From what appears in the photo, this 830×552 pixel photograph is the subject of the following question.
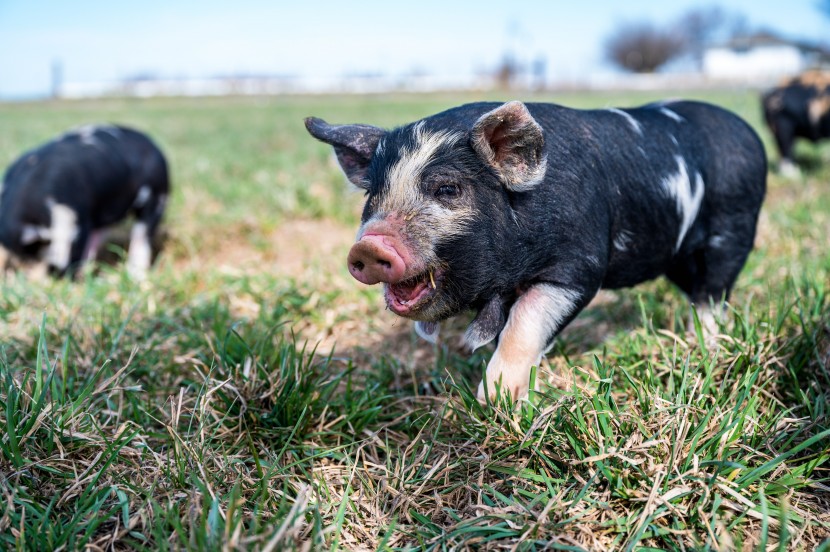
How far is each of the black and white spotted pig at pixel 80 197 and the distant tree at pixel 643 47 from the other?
75335 mm

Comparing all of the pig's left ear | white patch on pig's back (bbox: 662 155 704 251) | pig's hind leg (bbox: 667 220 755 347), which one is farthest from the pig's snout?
pig's hind leg (bbox: 667 220 755 347)

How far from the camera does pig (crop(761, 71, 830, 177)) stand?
8.52 metres

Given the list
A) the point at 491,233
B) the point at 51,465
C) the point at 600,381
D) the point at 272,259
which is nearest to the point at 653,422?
the point at 600,381

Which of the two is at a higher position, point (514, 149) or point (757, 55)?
point (757, 55)

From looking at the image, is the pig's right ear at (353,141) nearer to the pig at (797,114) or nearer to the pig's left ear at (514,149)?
the pig's left ear at (514,149)

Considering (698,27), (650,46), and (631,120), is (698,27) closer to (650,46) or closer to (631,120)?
(650,46)

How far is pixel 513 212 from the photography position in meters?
2.48

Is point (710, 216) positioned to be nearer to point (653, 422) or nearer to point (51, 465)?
point (653, 422)

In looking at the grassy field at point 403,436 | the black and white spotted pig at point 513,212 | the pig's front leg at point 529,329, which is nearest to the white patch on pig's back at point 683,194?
the black and white spotted pig at point 513,212

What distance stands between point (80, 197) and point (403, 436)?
4.11 meters

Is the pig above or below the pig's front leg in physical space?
above

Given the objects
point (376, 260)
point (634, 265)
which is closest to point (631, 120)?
point (634, 265)

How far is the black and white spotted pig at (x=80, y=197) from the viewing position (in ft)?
17.8

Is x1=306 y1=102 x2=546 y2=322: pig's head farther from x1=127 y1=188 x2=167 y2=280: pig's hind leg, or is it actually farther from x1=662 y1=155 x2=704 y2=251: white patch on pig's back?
x1=127 y1=188 x2=167 y2=280: pig's hind leg
